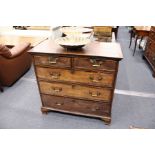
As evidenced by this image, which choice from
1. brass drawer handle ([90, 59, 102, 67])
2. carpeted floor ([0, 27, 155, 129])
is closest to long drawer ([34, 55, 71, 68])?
brass drawer handle ([90, 59, 102, 67])

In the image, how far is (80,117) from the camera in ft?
6.29

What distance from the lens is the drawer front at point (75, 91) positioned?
1.60m

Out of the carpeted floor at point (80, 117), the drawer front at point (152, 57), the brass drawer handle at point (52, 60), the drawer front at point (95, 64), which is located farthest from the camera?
the drawer front at point (152, 57)

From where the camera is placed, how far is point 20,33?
144 inches

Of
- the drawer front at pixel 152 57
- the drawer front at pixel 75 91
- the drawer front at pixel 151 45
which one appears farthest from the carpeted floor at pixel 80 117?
the drawer front at pixel 151 45

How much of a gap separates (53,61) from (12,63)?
1.15 meters

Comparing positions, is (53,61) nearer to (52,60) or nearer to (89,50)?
(52,60)

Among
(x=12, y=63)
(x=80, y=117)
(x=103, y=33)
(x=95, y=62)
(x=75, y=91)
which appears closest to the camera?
(x=95, y=62)

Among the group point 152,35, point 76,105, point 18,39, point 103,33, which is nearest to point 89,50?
point 76,105

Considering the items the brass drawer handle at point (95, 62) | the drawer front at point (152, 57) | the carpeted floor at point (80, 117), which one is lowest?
the carpeted floor at point (80, 117)

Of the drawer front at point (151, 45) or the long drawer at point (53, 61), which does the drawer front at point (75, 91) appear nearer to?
the long drawer at point (53, 61)
